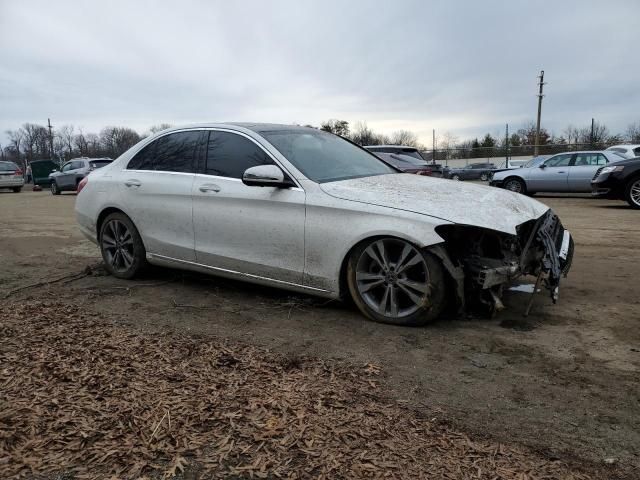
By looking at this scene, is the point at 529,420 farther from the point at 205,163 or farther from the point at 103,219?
the point at 103,219

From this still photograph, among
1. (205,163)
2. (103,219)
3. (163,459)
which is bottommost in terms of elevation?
(163,459)

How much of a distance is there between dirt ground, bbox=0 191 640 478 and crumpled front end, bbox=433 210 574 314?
244 mm

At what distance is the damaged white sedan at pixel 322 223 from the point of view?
147 inches

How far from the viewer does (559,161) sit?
1598 cm

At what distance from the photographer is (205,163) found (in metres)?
4.86

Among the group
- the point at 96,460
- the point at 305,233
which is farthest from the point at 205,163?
the point at 96,460

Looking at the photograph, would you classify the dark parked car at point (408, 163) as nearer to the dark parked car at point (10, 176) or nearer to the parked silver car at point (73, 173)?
the parked silver car at point (73, 173)

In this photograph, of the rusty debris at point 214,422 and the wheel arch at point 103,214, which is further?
the wheel arch at point 103,214

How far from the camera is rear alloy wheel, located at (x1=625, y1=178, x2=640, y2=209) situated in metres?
11.7

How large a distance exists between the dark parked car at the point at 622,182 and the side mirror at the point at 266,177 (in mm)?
10114

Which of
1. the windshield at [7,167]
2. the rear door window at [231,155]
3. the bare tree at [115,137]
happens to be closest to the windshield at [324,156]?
the rear door window at [231,155]

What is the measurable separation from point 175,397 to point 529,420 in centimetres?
176

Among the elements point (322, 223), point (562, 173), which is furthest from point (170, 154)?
point (562, 173)

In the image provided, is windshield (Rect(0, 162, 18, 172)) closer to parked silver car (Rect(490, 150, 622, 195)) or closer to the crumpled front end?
parked silver car (Rect(490, 150, 622, 195))
